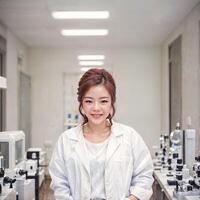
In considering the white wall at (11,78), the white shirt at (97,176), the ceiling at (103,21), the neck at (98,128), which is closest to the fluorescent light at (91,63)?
the ceiling at (103,21)

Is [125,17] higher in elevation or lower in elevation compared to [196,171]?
higher

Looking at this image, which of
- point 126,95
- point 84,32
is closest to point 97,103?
point 84,32

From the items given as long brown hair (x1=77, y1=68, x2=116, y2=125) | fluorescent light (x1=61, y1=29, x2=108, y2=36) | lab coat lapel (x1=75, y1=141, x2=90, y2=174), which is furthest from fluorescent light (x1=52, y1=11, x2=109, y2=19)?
lab coat lapel (x1=75, y1=141, x2=90, y2=174)

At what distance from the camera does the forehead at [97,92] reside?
144cm

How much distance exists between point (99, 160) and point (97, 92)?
273 millimetres

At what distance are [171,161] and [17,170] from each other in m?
1.54

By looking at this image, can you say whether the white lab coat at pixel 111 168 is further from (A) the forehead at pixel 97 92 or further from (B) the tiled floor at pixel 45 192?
(B) the tiled floor at pixel 45 192

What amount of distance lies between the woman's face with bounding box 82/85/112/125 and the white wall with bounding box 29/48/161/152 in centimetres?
518

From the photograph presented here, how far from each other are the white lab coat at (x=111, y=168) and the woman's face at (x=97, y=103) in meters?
0.10

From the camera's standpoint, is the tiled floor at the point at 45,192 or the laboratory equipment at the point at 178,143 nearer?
the laboratory equipment at the point at 178,143

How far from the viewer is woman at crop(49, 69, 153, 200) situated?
1.42m

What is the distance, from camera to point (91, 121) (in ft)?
4.82

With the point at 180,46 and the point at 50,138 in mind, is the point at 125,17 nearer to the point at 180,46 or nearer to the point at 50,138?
the point at 180,46

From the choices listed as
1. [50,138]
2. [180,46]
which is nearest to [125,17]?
[180,46]
